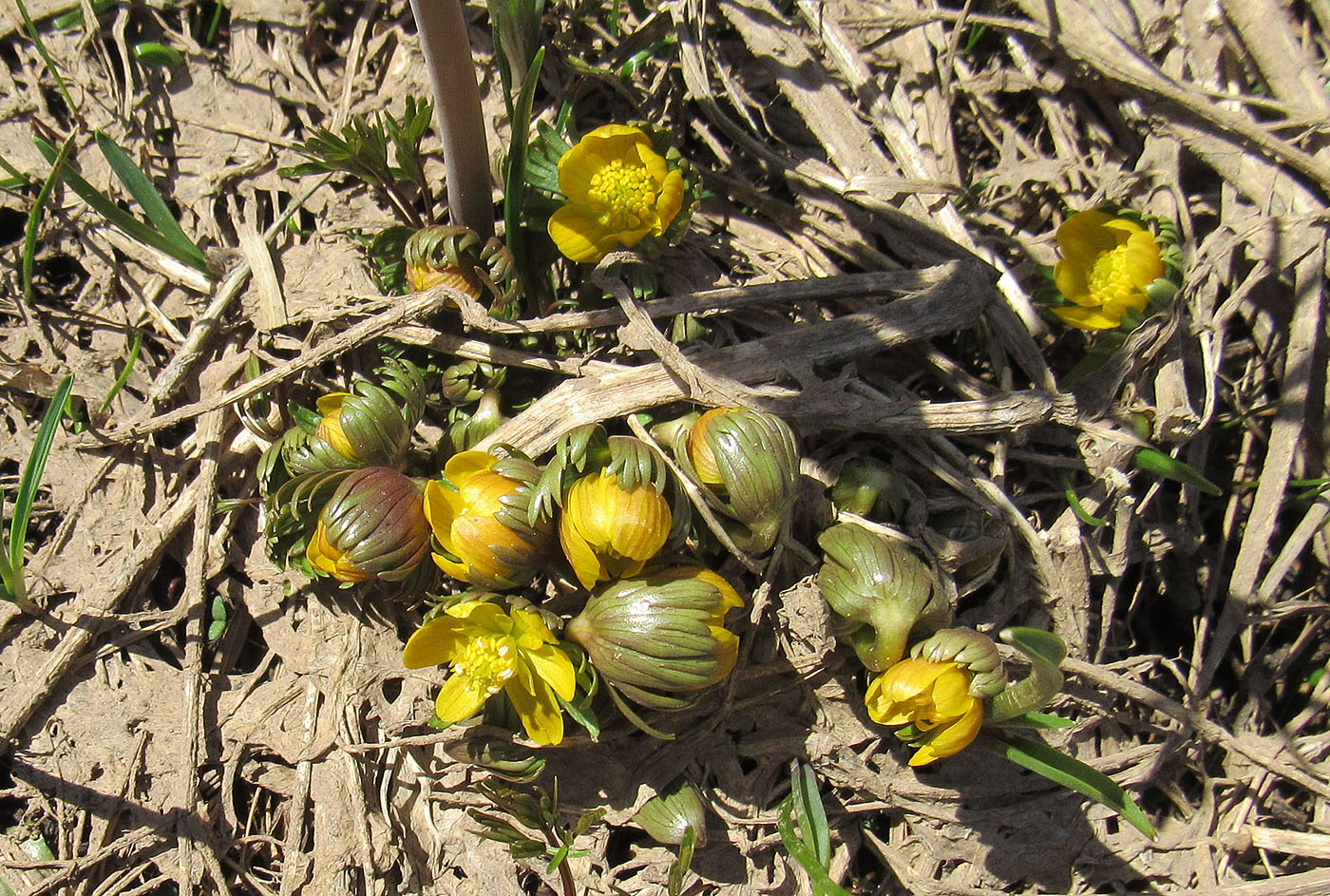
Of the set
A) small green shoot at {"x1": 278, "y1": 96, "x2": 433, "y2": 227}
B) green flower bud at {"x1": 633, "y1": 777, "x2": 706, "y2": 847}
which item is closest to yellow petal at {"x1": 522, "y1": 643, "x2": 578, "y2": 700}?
green flower bud at {"x1": 633, "y1": 777, "x2": 706, "y2": 847}

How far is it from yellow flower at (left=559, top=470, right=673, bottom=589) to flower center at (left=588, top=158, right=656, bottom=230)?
0.66 meters

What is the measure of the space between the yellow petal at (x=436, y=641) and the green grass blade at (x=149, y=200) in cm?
134

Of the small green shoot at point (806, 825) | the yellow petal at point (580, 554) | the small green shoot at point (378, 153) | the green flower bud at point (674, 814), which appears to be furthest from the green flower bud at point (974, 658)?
the small green shoot at point (378, 153)

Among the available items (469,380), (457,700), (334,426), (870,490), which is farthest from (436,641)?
(870,490)

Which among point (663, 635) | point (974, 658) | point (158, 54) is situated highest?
point (158, 54)

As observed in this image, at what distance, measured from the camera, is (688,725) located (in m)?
2.31

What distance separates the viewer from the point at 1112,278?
2.32 m

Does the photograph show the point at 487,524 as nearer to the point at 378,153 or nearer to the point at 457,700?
the point at 457,700

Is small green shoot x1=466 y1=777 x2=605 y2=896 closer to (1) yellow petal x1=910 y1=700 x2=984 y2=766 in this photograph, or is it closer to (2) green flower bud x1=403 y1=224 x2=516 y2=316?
(1) yellow petal x1=910 y1=700 x2=984 y2=766

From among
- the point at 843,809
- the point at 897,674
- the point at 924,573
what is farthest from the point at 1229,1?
the point at 843,809

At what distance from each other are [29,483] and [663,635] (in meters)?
1.73

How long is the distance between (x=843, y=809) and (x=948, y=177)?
1.70 m

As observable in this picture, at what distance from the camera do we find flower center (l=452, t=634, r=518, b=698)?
195 centimetres

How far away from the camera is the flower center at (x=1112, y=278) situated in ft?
7.54
